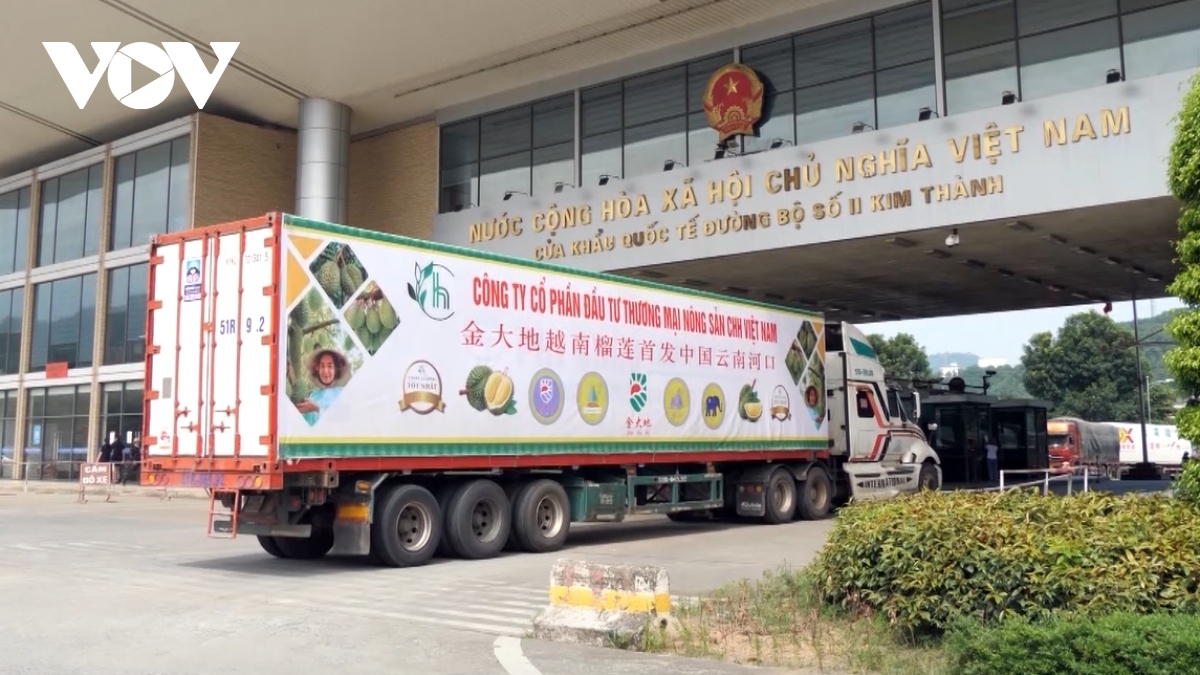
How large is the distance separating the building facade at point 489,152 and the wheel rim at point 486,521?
11617 mm

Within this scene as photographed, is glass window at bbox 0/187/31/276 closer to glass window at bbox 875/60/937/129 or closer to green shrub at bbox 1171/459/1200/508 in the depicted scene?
glass window at bbox 875/60/937/129

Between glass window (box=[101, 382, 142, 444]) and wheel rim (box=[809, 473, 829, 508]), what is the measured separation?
21.8 meters

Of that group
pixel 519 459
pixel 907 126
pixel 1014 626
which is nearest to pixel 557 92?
pixel 907 126

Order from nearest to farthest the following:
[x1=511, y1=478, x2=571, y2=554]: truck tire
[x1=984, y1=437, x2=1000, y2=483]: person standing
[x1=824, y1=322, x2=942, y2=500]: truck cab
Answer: [x1=511, y1=478, x2=571, y2=554]: truck tire
[x1=824, y1=322, x2=942, y2=500]: truck cab
[x1=984, y1=437, x2=1000, y2=483]: person standing

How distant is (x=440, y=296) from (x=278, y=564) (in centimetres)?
397

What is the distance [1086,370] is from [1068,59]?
73161 millimetres

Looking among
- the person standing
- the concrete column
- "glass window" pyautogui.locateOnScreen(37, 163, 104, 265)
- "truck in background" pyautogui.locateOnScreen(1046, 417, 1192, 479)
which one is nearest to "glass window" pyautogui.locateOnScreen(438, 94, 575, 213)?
the concrete column

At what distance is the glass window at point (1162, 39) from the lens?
19344 mm

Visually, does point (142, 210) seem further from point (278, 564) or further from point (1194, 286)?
point (1194, 286)

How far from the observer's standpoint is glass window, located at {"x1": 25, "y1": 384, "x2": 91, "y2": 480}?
35.5 meters

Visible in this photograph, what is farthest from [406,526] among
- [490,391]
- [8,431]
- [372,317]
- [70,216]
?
[8,431]

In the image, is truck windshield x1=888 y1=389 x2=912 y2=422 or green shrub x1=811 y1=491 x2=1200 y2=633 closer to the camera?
green shrub x1=811 y1=491 x2=1200 y2=633

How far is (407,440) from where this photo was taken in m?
13.3

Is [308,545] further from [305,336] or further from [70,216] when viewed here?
[70,216]
